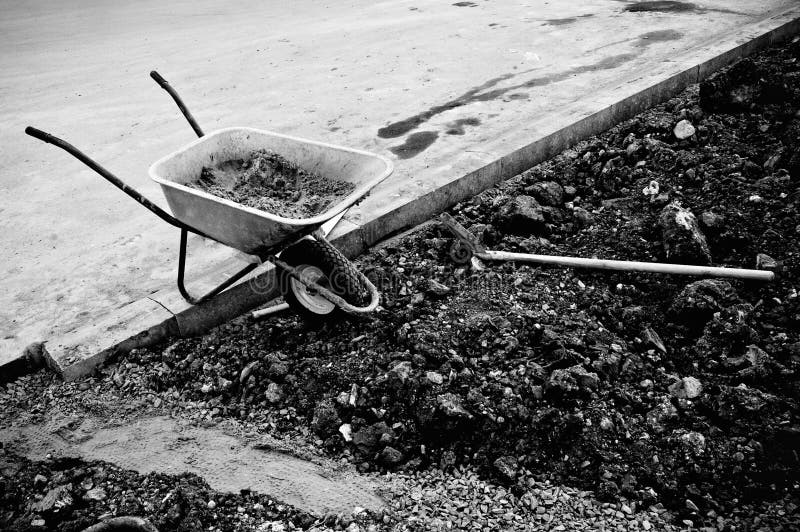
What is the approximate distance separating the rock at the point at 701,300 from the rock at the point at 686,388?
43 cm

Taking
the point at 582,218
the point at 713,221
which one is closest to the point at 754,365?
the point at 713,221

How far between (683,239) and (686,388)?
1077 mm

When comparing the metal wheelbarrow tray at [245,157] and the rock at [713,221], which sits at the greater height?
the metal wheelbarrow tray at [245,157]

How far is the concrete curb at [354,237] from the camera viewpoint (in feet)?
10.6

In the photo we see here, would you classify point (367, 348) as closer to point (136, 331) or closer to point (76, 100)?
point (136, 331)

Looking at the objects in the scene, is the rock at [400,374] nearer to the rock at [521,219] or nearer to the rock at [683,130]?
the rock at [521,219]

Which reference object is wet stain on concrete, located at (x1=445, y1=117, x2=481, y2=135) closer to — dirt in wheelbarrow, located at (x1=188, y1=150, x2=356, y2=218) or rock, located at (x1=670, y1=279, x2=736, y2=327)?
dirt in wheelbarrow, located at (x1=188, y1=150, x2=356, y2=218)

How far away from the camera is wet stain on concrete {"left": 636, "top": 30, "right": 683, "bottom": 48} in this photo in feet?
22.2

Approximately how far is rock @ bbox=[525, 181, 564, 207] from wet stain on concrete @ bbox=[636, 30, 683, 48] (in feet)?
10.6

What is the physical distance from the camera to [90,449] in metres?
2.82

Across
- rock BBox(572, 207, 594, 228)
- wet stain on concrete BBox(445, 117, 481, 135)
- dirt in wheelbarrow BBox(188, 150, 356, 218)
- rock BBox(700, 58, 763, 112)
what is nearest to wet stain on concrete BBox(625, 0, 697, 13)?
rock BBox(700, 58, 763, 112)

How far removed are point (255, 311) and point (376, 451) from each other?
1.22 metres

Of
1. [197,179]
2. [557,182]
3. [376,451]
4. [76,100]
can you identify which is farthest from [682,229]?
[76,100]

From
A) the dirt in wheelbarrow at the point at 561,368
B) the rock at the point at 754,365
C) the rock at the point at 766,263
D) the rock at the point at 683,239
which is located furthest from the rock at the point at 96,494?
the rock at the point at 766,263
